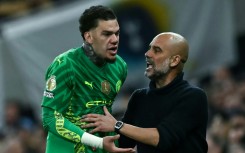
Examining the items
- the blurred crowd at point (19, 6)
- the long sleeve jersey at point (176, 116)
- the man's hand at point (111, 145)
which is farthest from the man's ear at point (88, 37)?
the blurred crowd at point (19, 6)

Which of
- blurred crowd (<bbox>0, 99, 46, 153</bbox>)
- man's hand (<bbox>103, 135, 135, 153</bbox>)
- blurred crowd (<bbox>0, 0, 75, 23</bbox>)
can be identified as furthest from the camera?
blurred crowd (<bbox>0, 0, 75, 23</bbox>)

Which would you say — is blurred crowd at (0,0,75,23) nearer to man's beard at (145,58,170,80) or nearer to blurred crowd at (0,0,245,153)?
blurred crowd at (0,0,245,153)

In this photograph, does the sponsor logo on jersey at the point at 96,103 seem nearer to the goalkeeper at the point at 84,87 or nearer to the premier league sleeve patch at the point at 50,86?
the goalkeeper at the point at 84,87

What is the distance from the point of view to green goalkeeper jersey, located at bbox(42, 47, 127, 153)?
6.50 m

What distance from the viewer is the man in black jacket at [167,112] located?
6.56 meters

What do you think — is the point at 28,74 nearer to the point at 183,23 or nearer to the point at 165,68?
the point at 183,23

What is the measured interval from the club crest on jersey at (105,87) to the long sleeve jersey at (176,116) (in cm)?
25

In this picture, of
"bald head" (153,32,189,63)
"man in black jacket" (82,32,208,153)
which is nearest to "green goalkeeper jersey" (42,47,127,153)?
"man in black jacket" (82,32,208,153)

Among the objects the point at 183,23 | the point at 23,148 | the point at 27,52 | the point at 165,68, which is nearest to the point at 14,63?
the point at 27,52

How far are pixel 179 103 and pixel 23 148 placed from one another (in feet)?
13.3

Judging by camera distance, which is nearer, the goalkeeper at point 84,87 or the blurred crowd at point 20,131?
the goalkeeper at point 84,87

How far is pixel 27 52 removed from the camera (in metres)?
11.3

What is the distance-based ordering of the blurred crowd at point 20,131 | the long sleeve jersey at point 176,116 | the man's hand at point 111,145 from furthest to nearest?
the blurred crowd at point 20,131
the long sleeve jersey at point 176,116
the man's hand at point 111,145

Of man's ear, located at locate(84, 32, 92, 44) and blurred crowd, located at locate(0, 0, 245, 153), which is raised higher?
man's ear, located at locate(84, 32, 92, 44)
